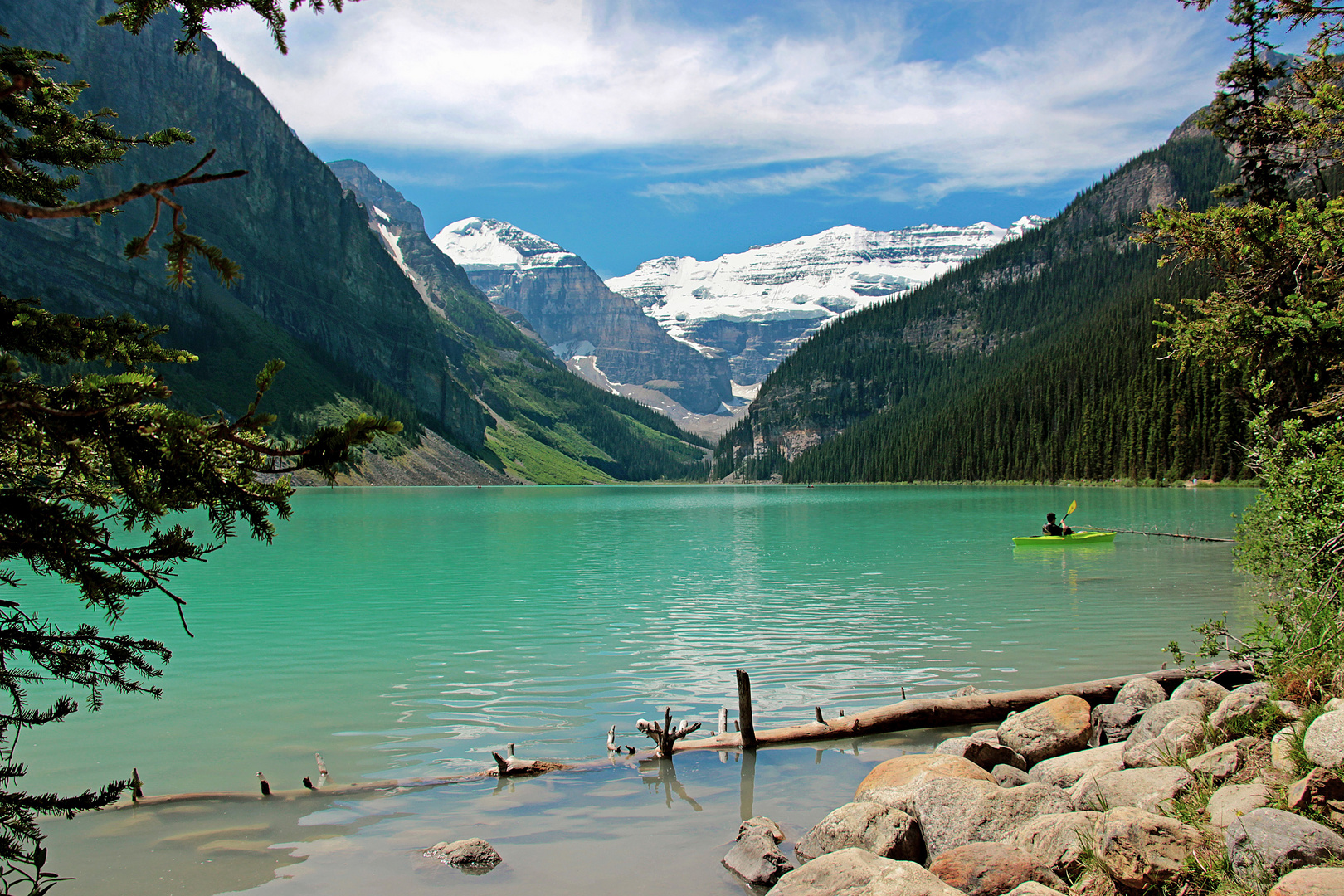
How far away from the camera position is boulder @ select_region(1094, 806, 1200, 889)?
6.93 meters

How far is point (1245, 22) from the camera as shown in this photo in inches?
531

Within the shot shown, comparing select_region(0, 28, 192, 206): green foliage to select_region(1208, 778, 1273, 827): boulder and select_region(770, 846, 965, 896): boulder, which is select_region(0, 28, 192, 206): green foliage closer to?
select_region(770, 846, 965, 896): boulder

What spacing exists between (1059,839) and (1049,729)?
5245mm

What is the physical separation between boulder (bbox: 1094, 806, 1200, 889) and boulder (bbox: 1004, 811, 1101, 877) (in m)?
0.26

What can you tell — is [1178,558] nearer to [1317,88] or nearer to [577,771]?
[1317,88]

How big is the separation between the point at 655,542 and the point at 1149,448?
103469 mm

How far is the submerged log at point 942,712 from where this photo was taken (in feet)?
44.8

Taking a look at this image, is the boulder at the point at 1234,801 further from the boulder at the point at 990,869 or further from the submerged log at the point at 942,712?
the submerged log at the point at 942,712

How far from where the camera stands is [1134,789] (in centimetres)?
888

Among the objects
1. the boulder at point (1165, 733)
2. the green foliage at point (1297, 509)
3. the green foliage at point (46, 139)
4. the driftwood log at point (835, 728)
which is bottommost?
the driftwood log at point (835, 728)

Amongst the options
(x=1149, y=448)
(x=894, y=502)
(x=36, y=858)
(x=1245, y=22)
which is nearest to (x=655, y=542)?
(x=1245, y=22)

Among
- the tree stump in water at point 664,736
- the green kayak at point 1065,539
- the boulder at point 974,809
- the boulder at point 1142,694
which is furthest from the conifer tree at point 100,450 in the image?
the green kayak at point 1065,539

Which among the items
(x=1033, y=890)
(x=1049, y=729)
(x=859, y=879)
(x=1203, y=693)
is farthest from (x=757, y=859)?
(x=1203, y=693)

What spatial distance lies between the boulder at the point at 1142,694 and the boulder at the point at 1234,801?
5.54 metres
